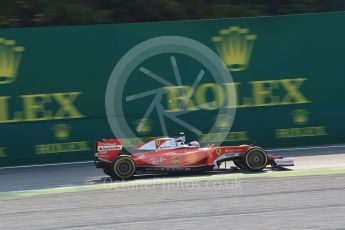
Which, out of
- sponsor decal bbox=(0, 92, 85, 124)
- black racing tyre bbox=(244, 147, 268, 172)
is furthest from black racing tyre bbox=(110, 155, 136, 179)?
Result: sponsor decal bbox=(0, 92, 85, 124)

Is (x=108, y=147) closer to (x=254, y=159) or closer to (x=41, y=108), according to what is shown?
(x=254, y=159)

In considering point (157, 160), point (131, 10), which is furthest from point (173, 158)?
point (131, 10)

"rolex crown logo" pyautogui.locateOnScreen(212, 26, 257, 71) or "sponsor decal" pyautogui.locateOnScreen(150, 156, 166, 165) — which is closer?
"sponsor decal" pyautogui.locateOnScreen(150, 156, 166, 165)

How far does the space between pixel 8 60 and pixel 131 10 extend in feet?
15.9

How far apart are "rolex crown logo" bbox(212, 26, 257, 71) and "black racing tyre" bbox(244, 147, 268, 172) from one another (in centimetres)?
372

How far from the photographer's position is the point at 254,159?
1160 centimetres

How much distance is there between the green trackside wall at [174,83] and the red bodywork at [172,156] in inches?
105

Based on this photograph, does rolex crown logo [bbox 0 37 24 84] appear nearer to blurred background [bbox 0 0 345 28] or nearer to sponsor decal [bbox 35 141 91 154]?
sponsor decal [bbox 35 141 91 154]

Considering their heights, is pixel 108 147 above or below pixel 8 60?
below

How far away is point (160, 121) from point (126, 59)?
1572mm

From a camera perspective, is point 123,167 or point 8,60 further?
point 8,60

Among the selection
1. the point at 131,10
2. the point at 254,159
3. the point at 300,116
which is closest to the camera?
the point at 254,159

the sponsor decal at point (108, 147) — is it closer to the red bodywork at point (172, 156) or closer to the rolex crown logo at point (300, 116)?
the red bodywork at point (172, 156)

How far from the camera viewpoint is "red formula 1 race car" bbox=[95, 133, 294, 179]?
452 inches
